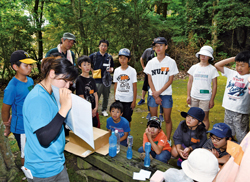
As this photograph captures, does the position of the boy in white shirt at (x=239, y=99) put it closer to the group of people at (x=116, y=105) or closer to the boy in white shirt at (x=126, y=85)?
the group of people at (x=116, y=105)

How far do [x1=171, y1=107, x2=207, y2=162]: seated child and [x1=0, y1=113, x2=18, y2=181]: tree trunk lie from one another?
2.83m

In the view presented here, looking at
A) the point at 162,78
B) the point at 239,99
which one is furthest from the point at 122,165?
the point at 239,99

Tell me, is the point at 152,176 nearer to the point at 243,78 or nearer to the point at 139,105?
the point at 243,78

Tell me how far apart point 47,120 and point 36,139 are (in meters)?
0.27

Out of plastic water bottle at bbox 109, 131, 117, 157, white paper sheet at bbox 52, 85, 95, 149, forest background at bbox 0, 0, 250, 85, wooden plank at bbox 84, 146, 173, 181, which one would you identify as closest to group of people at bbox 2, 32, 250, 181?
white paper sheet at bbox 52, 85, 95, 149

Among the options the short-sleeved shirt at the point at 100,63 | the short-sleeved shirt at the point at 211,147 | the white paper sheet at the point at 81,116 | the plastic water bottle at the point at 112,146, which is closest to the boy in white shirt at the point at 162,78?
the short-sleeved shirt at the point at 211,147

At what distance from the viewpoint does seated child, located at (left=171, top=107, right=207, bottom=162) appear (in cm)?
275

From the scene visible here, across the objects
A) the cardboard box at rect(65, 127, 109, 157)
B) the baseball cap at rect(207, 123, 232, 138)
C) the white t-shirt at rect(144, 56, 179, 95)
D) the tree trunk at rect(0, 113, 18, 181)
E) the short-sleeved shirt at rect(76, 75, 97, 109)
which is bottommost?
the tree trunk at rect(0, 113, 18, 181)

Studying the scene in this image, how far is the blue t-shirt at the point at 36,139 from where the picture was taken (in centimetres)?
136

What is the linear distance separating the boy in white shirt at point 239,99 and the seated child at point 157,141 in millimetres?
1451

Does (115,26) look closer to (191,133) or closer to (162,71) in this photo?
(162,71)

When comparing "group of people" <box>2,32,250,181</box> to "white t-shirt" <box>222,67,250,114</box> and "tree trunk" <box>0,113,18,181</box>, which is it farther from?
"tree trunk" <box>0,113,18,181</box>

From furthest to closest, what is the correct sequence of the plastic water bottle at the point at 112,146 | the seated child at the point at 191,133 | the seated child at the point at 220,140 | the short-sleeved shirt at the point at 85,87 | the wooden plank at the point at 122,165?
1. the short-sleeved shirt at the point at 85,87
2. the seated child at the point at 191,133
3. the seated child at the point at 220,140
4. the plastic water bottle at the point at 112,146
5. the wooden plank at the point at 122,165

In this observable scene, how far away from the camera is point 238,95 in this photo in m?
3.00
